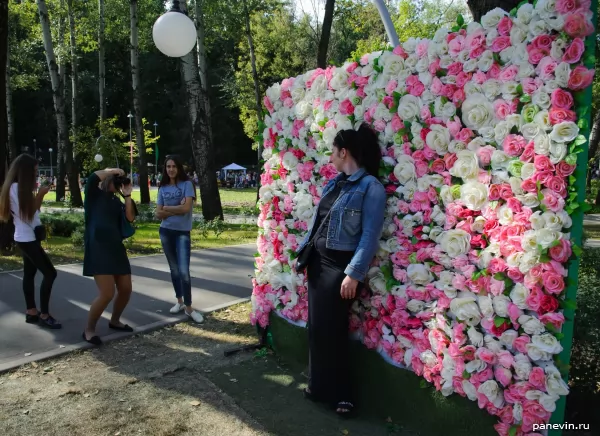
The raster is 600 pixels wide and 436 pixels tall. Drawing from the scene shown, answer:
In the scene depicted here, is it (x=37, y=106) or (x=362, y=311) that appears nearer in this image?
(x=362, y=311)

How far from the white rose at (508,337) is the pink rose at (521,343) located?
19 millimetres

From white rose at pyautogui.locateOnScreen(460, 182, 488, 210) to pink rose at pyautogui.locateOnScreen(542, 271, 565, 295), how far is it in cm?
53

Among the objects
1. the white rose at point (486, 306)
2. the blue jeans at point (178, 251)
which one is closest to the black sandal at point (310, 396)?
the white rose at point (486, 306)

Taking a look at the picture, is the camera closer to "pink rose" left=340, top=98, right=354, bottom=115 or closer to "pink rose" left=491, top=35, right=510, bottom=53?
"pink rose" left=340, top=98, right=354, bottom=115

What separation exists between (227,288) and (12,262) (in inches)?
155

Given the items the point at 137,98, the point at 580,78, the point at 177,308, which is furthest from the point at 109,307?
the point at 137,98

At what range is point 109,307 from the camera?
20.6 feet

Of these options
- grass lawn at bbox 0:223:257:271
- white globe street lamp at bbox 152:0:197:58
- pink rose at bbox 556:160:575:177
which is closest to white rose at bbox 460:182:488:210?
pink rose at bbox 556:160:575:177

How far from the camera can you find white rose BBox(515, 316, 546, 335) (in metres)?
2.71

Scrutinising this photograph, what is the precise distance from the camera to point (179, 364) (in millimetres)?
4652

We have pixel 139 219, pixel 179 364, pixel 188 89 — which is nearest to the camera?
pixel 179 364

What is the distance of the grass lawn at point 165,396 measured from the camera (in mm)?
3490

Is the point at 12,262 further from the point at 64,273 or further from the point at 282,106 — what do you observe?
the point at 282,106

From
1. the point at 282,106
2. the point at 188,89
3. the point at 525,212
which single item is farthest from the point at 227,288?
the point at 188,89
